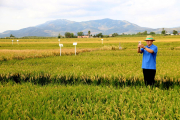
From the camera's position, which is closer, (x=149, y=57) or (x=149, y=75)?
(x=149, y=57)

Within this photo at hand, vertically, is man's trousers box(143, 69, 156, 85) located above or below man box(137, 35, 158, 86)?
below

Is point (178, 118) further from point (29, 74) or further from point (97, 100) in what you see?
point (29, 74)

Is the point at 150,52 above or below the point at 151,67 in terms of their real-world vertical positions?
above

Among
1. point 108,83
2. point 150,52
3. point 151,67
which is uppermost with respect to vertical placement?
point 150,52

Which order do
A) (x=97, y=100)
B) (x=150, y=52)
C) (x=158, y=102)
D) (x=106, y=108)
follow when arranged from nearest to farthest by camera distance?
1. (x=106, y=108)
2. (x=158, y=102)
3. (x=97, y=100)
4. (x=150, y=52)

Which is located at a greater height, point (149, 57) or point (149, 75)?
point (149, 57)

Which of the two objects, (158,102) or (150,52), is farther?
(150,52)

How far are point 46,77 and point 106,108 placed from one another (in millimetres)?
6036

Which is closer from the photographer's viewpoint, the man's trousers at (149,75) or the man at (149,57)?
the man at (149,57)

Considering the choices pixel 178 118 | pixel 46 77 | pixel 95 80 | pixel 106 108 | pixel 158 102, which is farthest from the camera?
pixel 46 77

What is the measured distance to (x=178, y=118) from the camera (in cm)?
521

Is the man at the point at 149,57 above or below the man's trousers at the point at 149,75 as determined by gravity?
above

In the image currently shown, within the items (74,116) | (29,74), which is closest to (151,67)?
(74,116)

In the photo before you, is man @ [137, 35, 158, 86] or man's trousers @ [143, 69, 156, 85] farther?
man's trousers @ [143, 69, 156, 85]
